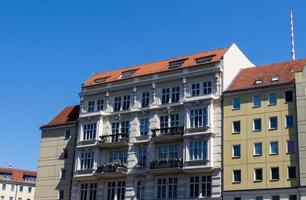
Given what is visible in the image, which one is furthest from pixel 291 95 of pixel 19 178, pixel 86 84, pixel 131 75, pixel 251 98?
pixel 19 178

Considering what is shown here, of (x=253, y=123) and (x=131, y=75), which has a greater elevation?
(x=131, y=75)

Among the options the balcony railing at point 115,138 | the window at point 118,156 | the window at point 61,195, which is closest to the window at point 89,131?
the balcony railing at point 115,138

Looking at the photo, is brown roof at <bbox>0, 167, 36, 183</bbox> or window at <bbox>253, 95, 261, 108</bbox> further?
brown roof at <bbox>0, 167, 36, 183</bbox>

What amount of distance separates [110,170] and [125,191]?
10.6ft

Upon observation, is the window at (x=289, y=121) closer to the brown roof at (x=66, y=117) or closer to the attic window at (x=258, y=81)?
the attic window at (x=258, y=81)

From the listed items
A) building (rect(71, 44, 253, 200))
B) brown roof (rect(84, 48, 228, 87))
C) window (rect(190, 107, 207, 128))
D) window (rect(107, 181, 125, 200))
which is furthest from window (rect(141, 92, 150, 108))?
window (rect(107, 181, 125, 200))

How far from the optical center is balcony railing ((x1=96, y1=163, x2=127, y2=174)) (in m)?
65.5

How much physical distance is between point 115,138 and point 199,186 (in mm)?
13413

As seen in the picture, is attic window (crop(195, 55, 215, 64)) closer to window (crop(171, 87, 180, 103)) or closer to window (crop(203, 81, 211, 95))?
window (crop(203, 81, 211, 95))

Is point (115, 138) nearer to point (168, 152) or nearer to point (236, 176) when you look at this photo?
point (168, 152)

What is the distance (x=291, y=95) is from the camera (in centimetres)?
5756

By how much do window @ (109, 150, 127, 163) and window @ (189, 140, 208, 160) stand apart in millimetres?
9761

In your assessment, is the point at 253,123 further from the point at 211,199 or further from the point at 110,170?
the point at 110,170

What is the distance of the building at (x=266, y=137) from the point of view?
2159 inches
